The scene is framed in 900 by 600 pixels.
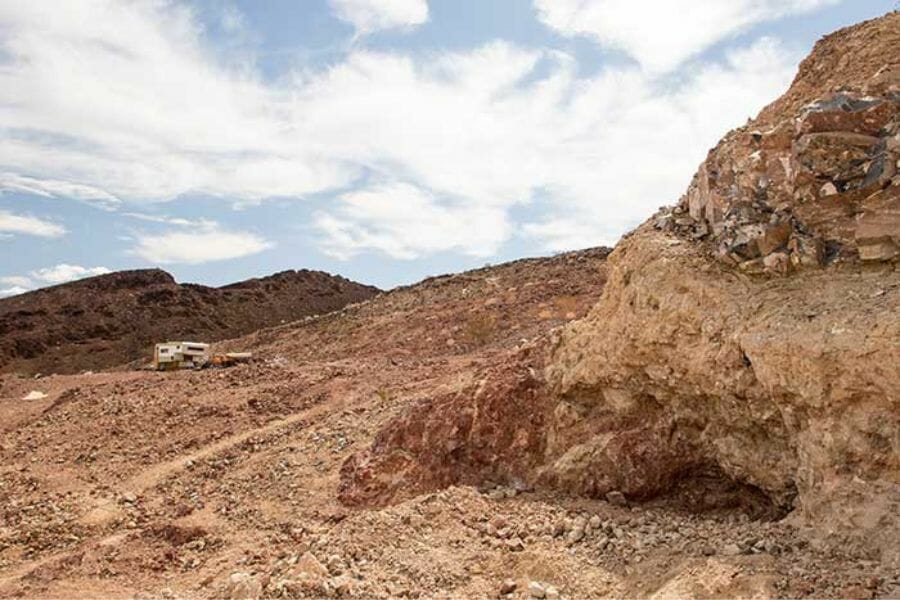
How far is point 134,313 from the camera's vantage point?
51344 millimetres

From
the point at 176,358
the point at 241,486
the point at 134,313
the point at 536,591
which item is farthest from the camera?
the point at 134,313

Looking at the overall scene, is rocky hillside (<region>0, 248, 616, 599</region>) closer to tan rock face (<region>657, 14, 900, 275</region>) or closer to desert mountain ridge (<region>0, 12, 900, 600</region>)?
desert mountain ridge (<region>0, 12, 900, 600</region>)

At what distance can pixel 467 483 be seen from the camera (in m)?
8.50

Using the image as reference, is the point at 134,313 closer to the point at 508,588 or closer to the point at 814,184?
the point at 508,588

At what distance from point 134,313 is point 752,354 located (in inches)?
1991

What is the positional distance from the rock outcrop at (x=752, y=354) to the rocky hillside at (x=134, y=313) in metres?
37.6

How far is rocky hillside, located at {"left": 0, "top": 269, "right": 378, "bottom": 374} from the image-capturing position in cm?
4481

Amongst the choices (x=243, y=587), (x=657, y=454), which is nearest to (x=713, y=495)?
(x=657, y=454)

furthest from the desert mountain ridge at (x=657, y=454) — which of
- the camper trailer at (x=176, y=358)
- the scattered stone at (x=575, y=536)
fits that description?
the camper trailer at (x=176, y=358)

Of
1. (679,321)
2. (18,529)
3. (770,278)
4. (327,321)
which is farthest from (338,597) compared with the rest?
(327,321)

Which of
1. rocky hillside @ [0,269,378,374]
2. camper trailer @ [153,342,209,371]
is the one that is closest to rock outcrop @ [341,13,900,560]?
camper trailer @ [153,342,209,371]

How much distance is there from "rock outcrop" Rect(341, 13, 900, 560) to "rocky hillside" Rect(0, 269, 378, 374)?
37569 millimetres

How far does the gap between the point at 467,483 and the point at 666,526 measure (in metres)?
2.46

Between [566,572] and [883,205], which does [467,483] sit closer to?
[566,572]
